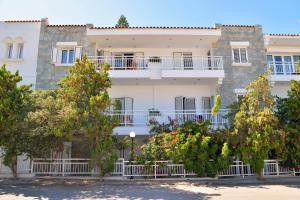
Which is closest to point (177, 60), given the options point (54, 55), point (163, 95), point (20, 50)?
point (163, 95)

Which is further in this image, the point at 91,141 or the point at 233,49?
the point at 233,49

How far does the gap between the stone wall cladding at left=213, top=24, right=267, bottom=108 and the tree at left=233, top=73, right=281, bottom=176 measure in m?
4.00

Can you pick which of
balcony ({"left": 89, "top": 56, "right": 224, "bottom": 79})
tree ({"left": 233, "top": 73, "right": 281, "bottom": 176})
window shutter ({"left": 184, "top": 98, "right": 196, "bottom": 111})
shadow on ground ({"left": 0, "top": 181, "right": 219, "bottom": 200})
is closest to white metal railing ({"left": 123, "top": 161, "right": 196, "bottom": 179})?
shadow on ground ({"left": 0, "top": 181, "right": 219, "bottom": 200})

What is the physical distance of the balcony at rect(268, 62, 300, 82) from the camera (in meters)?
20.3

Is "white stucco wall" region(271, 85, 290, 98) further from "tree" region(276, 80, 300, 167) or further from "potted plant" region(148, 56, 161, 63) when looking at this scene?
"potted plant" region(148, 56, 161, 63)

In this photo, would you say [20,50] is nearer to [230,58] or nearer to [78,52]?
[78,52]

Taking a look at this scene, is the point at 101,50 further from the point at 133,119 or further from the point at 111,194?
the point at 111,194

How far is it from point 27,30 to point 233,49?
49.6 ft

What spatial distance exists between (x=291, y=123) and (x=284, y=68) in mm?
6287

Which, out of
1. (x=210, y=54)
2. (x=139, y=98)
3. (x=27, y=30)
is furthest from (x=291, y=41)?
(x=27, y=30)

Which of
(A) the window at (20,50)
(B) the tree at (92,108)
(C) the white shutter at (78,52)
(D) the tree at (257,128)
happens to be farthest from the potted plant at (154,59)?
(A) the window at (20,50)

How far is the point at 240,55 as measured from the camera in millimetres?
21344

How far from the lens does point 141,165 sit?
52.1ft

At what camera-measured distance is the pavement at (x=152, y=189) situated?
38.6ft
